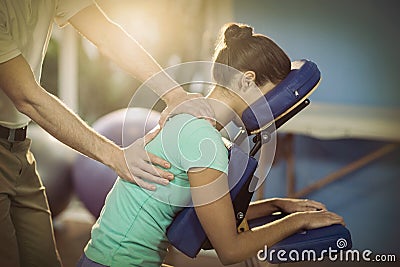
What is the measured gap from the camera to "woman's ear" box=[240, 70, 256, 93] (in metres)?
1.55

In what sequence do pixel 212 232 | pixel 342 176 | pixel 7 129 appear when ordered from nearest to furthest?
1. pixel 212 232
2. pixel 7 129
3. pixel 342 176

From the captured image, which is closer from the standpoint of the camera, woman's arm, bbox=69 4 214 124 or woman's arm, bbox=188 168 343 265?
woman's arm, bbox=188 168 343 265

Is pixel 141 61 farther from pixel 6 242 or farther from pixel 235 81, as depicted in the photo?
pixel 6 242

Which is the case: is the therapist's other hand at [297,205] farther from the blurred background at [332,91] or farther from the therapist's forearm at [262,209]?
the blurred background at [332,91]

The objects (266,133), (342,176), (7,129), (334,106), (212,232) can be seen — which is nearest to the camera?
(212,232)

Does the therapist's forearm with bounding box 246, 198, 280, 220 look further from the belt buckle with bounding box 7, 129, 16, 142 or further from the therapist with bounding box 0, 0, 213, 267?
the belt buckle with bounding box 7, 129, 16, 142

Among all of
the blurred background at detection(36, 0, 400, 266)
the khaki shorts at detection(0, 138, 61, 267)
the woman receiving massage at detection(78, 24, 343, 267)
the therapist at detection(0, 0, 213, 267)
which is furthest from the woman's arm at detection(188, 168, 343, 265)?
the blurred background at detection(36, 0, 400, 266)

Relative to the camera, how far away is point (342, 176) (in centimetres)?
302

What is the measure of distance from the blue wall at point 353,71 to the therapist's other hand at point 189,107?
1.27 meters

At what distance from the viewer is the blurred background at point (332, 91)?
2803 mm

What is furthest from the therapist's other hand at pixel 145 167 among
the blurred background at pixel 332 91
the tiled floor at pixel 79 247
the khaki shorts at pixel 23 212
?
the blurred background at pixel 332 91

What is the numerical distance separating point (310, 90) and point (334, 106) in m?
1.29

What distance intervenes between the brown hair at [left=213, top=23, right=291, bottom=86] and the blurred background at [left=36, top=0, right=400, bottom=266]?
1.20 meters

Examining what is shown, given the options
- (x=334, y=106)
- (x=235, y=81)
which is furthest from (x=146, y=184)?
(x=334, y=106)
